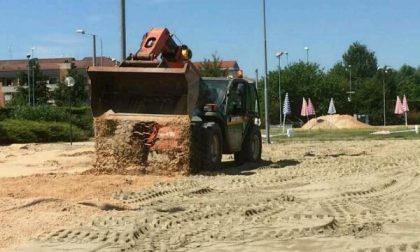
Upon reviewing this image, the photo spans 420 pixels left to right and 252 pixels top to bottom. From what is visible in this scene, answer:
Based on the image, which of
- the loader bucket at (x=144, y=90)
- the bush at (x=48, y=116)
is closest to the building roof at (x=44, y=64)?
the bush at (x=48, y=116)

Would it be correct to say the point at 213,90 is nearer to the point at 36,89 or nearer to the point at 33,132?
the point at 33,132

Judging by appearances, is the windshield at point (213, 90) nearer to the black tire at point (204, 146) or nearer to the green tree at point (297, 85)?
the black tire at point (204, 146)

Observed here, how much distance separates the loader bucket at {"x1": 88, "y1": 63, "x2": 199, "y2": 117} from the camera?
46.9ft

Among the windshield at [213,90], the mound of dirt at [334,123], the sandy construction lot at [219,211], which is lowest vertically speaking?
the sandy construction lot at [219,211]

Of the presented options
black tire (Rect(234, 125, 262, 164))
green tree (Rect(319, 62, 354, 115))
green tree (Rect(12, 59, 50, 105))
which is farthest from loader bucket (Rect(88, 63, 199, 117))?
green tree (Rect(319, 62, 354, 115))

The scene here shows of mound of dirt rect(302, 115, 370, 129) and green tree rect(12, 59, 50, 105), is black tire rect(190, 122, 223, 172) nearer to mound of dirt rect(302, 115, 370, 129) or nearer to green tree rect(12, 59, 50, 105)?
mound of dirt rect(302, 115, 370, 129)

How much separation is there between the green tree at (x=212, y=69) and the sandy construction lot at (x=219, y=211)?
3219cm

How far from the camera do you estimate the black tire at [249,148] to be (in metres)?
17.7

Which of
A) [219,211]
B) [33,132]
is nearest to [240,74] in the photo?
[219,211]

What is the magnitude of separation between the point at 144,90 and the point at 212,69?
118 feet

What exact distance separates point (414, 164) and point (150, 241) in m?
10.8

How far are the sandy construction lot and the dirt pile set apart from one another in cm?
50

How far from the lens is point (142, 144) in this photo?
47.1 ft

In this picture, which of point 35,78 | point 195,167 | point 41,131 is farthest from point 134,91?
point 35,78
